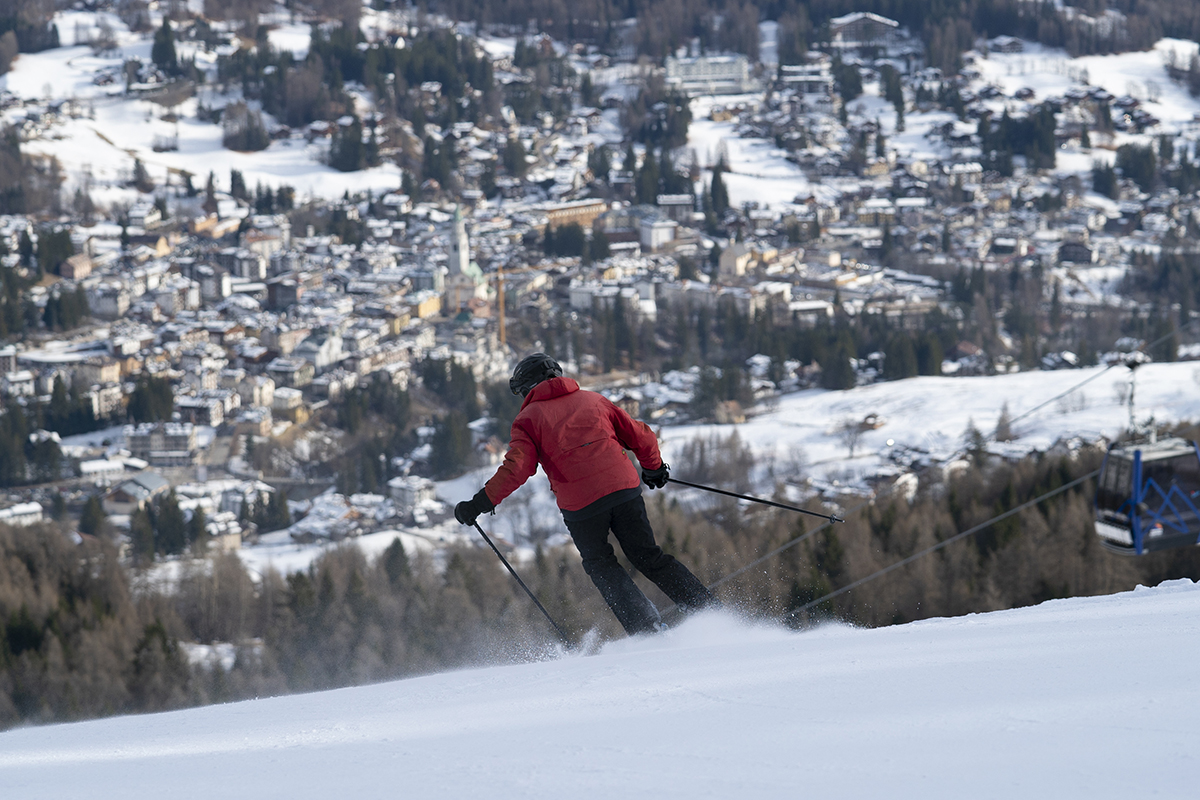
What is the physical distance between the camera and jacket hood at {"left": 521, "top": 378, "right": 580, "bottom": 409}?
2430 mm

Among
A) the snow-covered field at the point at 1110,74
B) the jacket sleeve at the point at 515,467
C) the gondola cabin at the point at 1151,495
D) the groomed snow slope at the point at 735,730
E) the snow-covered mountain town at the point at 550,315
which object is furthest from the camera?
the snow-covered field at the point at 1110,74

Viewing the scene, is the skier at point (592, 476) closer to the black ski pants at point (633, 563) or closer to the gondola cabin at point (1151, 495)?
the black ski pants at point (633, 563)

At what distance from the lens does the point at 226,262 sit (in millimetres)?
35125

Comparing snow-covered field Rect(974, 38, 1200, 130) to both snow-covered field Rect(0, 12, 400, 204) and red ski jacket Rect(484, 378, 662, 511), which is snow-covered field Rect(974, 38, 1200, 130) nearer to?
snow-covered field Rect(0, 12, 400, 204)

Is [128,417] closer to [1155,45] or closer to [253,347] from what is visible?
[253,347]

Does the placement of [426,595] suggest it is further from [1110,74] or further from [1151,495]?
[1110,74]

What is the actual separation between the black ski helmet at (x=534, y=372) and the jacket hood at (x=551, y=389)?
2 centimetres

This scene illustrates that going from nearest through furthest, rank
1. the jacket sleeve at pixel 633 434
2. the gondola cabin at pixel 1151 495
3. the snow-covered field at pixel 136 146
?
1. the jacket sleeve at pixel 633 434
2. the gondola cabin at pixel 1151 495
3. the snow-covered field at pixel 136 146

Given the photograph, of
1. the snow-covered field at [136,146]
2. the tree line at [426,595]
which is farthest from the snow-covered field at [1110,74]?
the tree line at [426,595]

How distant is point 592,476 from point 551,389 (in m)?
0.18

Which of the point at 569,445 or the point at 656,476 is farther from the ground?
the point at 569,445

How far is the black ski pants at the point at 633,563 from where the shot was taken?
2.47 metres

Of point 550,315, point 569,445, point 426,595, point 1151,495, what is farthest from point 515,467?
point 550,315

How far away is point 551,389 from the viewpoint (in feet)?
7.98
